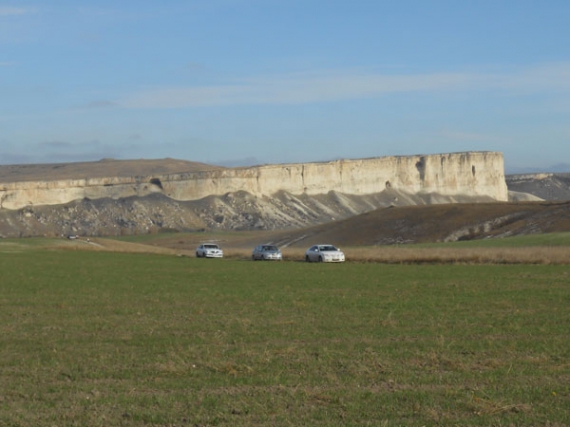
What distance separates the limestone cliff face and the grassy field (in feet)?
409

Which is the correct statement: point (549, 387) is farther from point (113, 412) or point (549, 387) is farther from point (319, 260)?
point (319, 260)

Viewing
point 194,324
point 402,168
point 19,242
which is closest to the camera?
point 194,324

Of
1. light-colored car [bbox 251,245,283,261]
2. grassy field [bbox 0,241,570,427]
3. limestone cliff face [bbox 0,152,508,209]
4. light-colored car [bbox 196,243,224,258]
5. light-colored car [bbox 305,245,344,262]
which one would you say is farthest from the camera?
limestone cliff face [bbox 0,152,508,209]

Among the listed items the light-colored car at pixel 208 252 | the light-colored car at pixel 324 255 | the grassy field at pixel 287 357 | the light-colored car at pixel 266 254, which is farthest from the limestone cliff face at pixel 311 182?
the grassy field at pixel 287 357

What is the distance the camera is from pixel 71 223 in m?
142

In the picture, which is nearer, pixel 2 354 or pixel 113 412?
pixel 113 412

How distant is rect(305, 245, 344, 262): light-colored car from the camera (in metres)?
54.8

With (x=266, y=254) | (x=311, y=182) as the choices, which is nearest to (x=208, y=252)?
(x=266, y=254)

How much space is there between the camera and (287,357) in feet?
51.2

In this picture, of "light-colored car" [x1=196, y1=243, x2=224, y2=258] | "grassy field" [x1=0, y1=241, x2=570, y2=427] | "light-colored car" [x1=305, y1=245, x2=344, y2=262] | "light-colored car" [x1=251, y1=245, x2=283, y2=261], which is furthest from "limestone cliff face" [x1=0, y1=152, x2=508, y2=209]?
"grassy field" [x1=0, y1=241, x2=570, y2=427]

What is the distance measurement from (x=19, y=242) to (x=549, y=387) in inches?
3022

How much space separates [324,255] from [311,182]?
116m

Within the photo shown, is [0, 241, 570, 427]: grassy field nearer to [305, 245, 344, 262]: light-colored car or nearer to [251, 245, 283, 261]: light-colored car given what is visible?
[305, 245, 344, 262]: light-colored car

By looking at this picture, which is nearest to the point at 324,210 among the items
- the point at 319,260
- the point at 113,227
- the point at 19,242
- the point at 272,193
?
the point at 272,193
